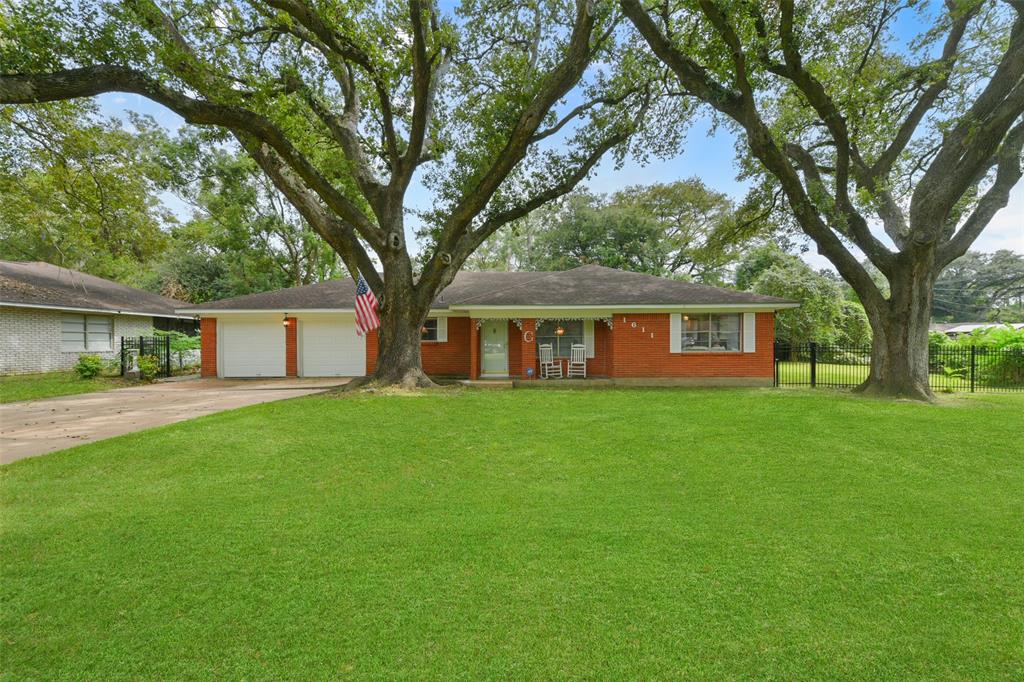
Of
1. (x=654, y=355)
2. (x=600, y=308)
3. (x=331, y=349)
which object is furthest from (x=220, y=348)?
(x=654, y=355)

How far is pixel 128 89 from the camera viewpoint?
27.5 feet

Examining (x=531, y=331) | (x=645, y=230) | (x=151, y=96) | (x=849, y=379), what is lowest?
(x=849, y=379)

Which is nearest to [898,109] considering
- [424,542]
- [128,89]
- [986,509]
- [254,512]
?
[986,509]

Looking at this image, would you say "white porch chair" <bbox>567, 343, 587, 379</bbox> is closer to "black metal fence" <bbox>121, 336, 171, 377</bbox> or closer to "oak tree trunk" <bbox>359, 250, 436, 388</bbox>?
"oak tree trunk" <bbox>359, 250, 436, 388</bbox>

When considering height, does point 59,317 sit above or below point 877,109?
below

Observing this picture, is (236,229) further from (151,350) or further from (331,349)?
(331,349)

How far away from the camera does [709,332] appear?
1395 centimetres

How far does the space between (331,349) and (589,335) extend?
29.7ft

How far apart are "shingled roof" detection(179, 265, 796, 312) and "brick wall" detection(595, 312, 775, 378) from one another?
2.36ft

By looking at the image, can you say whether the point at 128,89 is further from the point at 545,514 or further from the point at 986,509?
the point at 986,509

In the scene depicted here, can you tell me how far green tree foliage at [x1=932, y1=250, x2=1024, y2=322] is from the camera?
52.3 m

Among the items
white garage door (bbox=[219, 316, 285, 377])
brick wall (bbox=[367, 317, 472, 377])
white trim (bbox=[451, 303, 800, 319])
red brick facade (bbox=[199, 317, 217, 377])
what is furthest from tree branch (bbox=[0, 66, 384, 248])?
red brick facade (bbox=[199, 317, 217, 377])

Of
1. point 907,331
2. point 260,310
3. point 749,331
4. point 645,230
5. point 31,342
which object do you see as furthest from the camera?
point 645,230

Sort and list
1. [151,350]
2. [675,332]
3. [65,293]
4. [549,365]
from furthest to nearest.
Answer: [65,293] < [151,350] < [549,365] < [675,332]
